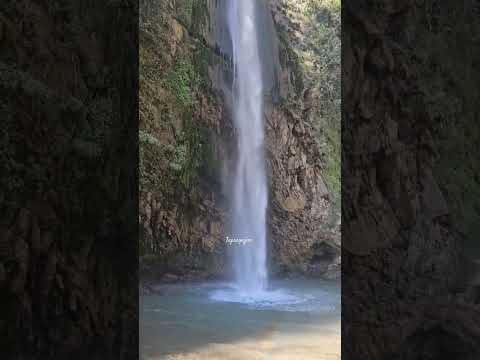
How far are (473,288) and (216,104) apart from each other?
1394 centimetres

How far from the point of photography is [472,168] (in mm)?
2926

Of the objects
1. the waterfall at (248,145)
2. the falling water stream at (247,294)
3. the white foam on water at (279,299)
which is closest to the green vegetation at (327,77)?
the falling water stream at (247,294)

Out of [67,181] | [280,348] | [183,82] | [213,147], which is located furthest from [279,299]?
[67,181]

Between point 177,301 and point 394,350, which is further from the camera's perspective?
point 177,301

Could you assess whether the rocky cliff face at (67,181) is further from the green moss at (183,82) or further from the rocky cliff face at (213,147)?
the green moss at (183,82)

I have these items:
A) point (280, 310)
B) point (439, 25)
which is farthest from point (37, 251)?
point (280, 310)

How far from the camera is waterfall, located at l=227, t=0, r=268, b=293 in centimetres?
1625

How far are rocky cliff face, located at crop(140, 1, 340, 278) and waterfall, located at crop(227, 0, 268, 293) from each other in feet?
1.18

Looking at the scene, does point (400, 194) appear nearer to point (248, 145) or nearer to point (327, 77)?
point (248, 145)

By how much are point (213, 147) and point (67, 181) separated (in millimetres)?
13472

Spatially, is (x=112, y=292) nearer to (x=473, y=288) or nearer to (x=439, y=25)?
(x=473, y=288)

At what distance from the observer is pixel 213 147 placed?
1616 cm

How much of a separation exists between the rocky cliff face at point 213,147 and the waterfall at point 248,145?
360 millimetres

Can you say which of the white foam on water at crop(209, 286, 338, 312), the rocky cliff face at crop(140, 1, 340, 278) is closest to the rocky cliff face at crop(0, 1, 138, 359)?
the white foam on water at crop(209, 286, 338, 312)
